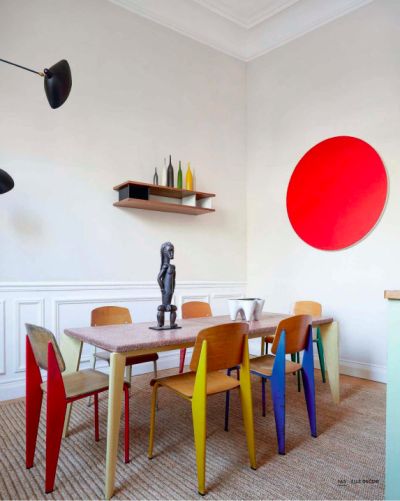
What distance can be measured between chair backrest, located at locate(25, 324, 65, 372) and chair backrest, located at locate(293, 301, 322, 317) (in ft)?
7.57

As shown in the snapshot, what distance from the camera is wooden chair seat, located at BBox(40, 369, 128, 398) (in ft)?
6.01

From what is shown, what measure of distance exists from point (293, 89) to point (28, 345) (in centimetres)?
397

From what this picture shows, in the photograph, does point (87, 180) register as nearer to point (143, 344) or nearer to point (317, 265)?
point (143, 344)

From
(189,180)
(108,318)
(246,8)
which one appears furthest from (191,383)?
(246,8)

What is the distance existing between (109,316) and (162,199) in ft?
5.23

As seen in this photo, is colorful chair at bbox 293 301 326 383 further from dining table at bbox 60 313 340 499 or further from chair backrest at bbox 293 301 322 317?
A: dining table at bbox 60 313 340 499

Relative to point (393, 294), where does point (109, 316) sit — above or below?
below

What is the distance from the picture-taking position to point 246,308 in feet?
8.64

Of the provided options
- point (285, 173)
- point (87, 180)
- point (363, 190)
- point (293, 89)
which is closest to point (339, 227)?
point (363, 190)

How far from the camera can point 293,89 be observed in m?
4.31

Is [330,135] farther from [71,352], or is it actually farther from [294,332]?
[71,352]

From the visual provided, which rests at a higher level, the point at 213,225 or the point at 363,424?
the point at 213,225

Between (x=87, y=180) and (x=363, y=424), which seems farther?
(x=87, y=180)

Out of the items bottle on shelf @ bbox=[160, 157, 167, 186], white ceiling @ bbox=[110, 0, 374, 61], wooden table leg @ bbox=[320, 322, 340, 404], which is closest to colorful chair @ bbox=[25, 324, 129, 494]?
wooden table leg @ bbox=[320, 322, 340, 404]
